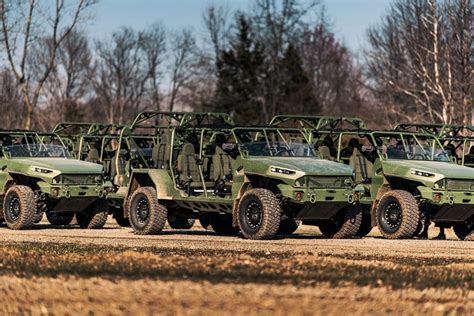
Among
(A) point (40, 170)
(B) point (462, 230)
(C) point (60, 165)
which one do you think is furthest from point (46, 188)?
(B) point (462, 230)

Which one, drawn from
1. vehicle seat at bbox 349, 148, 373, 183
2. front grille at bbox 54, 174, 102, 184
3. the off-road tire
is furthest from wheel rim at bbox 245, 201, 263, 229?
the off-road tire

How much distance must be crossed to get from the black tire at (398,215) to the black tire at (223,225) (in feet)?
11.0

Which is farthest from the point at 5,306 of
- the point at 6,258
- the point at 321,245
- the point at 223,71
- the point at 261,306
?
the point at 223,71

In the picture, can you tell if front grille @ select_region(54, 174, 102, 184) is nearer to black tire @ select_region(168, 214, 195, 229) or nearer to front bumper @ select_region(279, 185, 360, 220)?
black tire @ select_region(168, 214, 195, 229)

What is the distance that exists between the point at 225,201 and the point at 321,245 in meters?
3.05

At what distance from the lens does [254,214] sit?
79.7 feet

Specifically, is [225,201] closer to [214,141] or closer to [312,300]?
[214,141]

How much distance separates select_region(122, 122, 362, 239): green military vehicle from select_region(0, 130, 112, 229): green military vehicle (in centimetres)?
135

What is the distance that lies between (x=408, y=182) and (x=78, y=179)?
7059 millimetres

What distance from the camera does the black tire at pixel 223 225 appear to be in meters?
27.3

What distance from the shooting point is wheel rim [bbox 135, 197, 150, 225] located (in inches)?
1045

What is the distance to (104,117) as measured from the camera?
95.2m

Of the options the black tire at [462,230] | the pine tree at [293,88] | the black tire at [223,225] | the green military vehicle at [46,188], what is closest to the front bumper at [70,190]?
the green military vehicle at [46,188]

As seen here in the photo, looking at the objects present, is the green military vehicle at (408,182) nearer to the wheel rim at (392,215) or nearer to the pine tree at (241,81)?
the wheel rim at (392,215)
